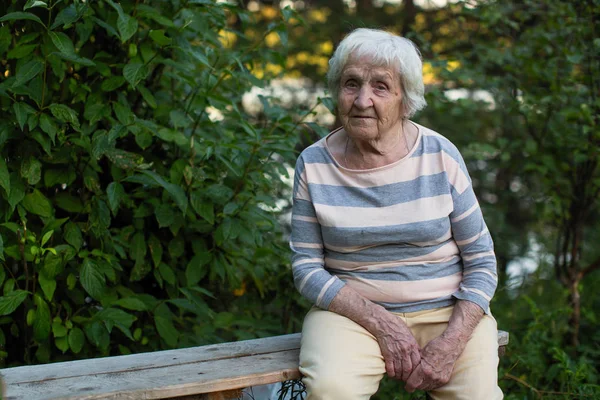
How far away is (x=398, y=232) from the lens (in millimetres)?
2309

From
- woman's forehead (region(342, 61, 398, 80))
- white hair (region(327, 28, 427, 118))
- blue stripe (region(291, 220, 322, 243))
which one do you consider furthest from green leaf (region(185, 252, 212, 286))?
woman's forehead (region(342, 61, 398, 80))

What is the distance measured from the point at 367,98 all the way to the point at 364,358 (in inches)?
33.3

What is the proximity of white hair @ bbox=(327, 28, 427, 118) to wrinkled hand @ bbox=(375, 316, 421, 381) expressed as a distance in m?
0.74

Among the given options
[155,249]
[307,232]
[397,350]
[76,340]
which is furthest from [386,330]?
[76,340]

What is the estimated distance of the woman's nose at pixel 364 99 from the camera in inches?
90.6

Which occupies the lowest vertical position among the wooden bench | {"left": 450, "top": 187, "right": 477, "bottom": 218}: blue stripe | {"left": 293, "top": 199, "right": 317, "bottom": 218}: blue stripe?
the wooden bench

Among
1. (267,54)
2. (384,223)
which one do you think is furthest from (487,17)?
(384,223)

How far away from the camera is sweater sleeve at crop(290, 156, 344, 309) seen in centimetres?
236

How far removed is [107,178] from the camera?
2930 mm

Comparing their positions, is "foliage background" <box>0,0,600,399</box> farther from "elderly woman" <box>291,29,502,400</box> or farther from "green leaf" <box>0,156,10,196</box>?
"elderly woman" <box>291,29,502,400</box>

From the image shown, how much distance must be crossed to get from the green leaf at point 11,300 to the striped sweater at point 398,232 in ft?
3.15

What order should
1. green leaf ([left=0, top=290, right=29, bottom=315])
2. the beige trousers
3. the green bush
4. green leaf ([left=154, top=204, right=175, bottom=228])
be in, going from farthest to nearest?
green leaf ([left=154, top=204, right=175, bottom=228]) → the green bush → green leaf ([left=0, top=290, right=29, bottom=315]) → the beige trousers

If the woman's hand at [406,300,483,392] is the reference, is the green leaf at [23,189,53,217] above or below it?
above

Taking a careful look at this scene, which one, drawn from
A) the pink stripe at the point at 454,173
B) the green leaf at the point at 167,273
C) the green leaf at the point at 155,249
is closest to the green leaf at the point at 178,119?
the green leaf at the point at 155,249
